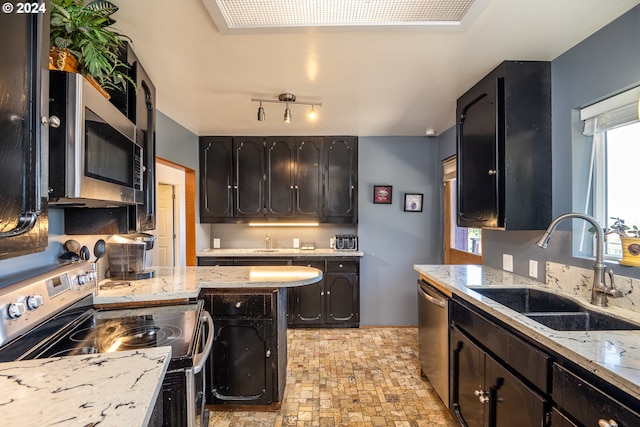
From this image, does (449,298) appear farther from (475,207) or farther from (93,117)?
(93,117)

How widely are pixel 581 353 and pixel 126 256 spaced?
2.38 metres

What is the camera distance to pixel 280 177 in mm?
3943

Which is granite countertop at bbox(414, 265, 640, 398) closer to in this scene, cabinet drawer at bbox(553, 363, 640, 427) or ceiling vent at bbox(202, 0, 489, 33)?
cabinet drawer at bbox(553, 363, 640, 427)

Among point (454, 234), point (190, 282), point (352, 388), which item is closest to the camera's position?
point (190, 282)

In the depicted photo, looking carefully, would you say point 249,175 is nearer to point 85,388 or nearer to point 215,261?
point 215,261

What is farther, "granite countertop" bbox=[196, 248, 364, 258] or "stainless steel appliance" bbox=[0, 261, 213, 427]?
"granite countertop" bbox=[196, 248, 364, 258]

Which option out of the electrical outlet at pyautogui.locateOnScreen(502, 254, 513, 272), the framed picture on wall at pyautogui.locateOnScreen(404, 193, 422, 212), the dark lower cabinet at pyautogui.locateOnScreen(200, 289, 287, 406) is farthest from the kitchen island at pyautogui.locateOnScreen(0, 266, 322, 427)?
the framed picture on wall at pyautogui.locateOnScreen(404, 193, 422, 212)

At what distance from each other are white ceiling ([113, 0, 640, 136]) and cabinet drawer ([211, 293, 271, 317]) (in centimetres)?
145

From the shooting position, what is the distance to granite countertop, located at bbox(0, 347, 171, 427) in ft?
1.94

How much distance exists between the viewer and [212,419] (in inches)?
82.9

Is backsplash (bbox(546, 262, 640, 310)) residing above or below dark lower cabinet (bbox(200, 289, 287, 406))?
above

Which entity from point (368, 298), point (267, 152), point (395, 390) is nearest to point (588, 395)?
point (395, 390)

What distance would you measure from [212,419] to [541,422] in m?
1.88

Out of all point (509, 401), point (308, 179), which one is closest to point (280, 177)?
point (308, 179)
